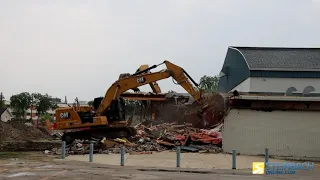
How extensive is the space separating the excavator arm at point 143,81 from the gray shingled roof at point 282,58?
60.8 feet

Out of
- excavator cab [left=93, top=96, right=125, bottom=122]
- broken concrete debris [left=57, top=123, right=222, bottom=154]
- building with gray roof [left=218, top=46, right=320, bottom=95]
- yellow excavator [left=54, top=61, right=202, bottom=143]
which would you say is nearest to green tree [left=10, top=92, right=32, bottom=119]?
building with gray roof [left=218, top=46, right=320, bottom=95]

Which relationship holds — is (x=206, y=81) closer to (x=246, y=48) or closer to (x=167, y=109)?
(x=246, y=48)

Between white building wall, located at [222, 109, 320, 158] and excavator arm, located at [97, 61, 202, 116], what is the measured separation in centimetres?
504

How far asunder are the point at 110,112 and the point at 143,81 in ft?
9.84

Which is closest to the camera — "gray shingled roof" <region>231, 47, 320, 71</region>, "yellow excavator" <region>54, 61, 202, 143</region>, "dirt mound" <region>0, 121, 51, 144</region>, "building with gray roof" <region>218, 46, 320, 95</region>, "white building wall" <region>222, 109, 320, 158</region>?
"white building wall" <region>222, 109, 320, 158</region>

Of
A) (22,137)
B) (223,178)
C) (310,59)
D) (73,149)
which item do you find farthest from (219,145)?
(310,59)

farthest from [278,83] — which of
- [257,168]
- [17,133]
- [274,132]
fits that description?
[257,168]

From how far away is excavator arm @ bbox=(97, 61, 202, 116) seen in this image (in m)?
26.5

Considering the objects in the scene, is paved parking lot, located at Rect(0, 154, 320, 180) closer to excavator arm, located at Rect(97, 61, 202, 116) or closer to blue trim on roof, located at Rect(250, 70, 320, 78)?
excavator arm, located at Rect(97, 61, 202, 116)

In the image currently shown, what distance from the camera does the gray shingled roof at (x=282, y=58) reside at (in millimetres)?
43375

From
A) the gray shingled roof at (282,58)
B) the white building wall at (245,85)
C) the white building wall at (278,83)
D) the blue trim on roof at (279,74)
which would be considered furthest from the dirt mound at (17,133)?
the gray shingled roof at (282,58)

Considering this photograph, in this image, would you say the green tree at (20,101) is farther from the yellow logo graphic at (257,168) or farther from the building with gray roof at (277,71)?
the yellow logo graphic at (257,168)

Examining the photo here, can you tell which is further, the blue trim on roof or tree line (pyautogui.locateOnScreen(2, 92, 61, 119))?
tree line (pyautogui.locateOnScreen(2, 92, 61, 119))

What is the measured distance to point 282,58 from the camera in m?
46.4
